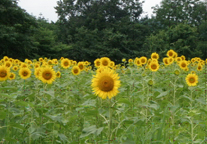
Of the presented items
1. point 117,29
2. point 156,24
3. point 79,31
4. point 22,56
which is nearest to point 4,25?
point 22,56

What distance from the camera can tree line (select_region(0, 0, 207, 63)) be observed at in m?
25.3

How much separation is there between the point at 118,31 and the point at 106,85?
1149 inches

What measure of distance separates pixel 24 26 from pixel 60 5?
53.5ft

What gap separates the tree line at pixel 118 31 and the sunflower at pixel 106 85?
2018cm

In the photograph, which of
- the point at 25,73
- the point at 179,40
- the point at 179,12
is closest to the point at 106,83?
the point at 25,73

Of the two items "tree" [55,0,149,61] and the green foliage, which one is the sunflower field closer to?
the green foliage

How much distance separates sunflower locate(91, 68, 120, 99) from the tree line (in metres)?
20.2

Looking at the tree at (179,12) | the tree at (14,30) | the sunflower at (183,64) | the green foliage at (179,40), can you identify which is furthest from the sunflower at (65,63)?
the tree at (179,12)

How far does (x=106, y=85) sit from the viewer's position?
169 centimetres

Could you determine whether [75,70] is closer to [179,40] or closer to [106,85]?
[106,85]

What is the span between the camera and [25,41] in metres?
18.7

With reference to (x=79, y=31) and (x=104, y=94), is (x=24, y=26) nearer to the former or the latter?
(x=79, y=31)

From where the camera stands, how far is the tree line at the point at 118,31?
25344mm

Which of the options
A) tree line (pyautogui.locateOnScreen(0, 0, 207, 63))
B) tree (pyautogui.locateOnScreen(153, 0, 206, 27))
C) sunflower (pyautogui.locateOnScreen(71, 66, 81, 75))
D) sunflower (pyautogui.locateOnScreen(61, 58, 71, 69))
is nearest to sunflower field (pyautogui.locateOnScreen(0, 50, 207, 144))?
sunflower (pyautogui.locateOnScreen(71, 66, 81, 75))
